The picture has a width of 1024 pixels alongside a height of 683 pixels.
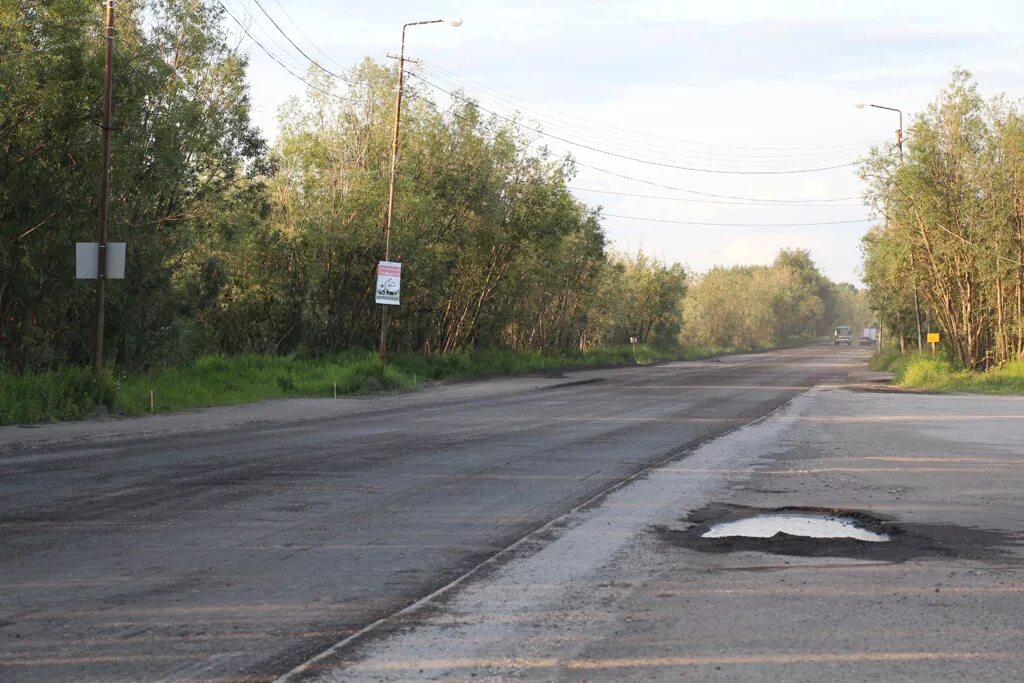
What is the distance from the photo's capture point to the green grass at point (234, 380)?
68.1 feet

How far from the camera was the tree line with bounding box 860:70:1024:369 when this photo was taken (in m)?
40.8

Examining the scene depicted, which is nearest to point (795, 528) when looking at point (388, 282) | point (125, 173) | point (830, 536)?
point (830, 536)

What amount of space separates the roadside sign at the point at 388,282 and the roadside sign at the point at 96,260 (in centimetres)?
1329

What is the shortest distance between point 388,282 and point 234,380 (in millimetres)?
6727

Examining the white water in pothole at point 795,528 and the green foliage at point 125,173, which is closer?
the white water in pothole at point 795,528

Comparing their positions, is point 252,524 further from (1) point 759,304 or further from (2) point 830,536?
(1) point 759,304

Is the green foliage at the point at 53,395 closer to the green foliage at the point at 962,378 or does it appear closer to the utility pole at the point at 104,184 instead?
the utility pole at the point at 104,184

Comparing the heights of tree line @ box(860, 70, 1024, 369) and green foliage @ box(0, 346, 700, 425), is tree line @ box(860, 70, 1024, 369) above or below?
above

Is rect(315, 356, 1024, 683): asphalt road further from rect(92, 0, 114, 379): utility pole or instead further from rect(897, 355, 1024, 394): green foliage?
rect(897, 355, 1024, 394): green foliage

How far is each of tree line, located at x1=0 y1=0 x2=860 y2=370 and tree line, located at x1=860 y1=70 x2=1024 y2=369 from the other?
45.6 ft

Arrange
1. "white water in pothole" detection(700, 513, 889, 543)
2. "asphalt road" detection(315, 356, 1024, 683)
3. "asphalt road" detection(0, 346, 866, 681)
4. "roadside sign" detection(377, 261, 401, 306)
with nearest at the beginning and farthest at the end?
"asphalt road" detection(315, 356, 1024, 683) < "asphalt road" detection(0, 346, 866, 681) < "white water in pothole" detection(700, 513, 889, 543) < "roadside sign" detection(377, 261, 401, 306)

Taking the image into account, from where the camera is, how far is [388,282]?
3438cm

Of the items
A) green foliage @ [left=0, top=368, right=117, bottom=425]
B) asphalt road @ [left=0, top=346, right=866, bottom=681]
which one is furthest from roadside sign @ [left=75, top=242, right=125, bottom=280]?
asphalt road @ [left=0, top=346, right=866, bottom=681]

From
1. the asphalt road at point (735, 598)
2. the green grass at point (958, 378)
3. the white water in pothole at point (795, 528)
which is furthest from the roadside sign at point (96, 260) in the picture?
the green grass at point (958, 378)
